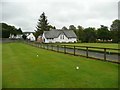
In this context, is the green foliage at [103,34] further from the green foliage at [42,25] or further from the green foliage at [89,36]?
the green foliage at [42,25]

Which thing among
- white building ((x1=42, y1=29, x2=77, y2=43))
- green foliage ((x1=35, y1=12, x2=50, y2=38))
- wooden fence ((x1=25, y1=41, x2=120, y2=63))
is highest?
green foliage ((x1=35, y1=12, x2=50, y2=38))

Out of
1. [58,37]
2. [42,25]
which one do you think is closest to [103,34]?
[58,37]

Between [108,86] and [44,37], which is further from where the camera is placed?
[44,37]

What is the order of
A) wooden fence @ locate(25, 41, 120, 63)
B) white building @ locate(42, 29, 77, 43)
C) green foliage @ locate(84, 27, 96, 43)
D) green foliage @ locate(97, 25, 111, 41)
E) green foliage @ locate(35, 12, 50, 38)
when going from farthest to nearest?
green foliage @ locate(35, 12, 50, 38) < white building @ locate(42, 29, 77, 43) < green foliage @ locate(97, 25, 111, 41) < green foliage @ locate(84, 27, 96, 43) < wooden fence @ locate(25, 41, 120, 63)

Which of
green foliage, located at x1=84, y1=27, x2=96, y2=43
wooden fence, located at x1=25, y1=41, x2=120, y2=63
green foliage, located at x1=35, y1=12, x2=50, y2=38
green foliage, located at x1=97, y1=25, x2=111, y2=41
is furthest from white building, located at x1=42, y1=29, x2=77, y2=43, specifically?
wooden fence, located at x1=25, y1=41, x2=120, y2=63

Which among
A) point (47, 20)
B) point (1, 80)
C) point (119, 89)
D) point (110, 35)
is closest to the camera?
point (119, 89)

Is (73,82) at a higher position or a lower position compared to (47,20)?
lower

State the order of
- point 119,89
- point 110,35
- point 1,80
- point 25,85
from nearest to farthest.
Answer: point 119,89
point 25,85
point 1,80
point 110,35

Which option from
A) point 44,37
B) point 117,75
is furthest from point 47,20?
point 117,75

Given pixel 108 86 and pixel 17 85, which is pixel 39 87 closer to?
pixel 17 85

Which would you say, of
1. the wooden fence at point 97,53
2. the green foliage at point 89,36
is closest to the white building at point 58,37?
the green foliage at point 89,36

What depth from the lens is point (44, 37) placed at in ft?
279

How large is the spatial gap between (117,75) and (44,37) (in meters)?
76.1

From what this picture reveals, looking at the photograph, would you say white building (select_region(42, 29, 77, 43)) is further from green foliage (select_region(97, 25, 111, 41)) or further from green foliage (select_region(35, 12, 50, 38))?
green foliage (select_region(35, 12, 50, 38))
